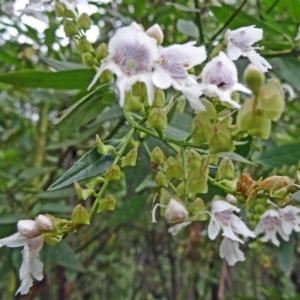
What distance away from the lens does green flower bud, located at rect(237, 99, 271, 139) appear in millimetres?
570

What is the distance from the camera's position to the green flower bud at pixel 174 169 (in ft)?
2.25

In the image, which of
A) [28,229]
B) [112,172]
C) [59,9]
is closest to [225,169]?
[112,172]

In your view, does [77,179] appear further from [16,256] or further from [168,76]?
[16,256]

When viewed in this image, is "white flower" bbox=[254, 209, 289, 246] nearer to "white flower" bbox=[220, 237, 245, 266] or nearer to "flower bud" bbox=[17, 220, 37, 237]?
"white flower" bbox=[220, 237, 245, 266]

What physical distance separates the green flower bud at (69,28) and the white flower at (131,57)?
223 millimetres

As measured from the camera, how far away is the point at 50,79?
3.31ft

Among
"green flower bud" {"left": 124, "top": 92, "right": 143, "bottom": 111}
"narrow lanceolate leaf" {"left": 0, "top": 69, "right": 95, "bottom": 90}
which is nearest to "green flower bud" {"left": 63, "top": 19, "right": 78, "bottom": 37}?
"narrow lanceolate leaf" {"left": 0, "top": 69, "right": 95, "bottom": 90}

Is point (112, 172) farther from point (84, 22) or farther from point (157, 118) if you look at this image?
point (84, 22)

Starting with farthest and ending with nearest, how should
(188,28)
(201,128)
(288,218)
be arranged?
(188,28) → (288,218) → (201,128)

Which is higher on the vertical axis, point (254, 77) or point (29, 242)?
point (254, 77)

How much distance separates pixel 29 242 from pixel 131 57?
273mm

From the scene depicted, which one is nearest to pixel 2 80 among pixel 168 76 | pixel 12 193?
pixel 168 76

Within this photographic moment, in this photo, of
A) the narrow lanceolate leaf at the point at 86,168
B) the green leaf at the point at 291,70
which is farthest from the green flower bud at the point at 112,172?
the green leaf at the point at 291,70

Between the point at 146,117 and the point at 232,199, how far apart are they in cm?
16
